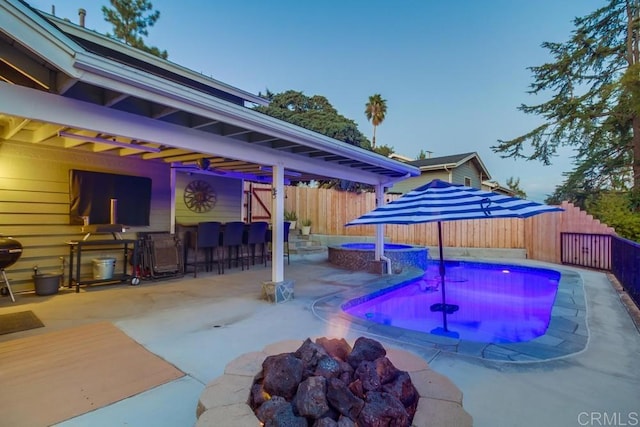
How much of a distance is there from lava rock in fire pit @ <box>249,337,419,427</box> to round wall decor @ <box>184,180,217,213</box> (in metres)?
6.68

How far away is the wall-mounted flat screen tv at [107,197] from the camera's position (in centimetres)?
583

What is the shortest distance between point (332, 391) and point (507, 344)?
2.55m

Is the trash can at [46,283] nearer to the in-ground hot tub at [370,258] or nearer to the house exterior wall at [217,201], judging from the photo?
the house exterior wall at [217,201]

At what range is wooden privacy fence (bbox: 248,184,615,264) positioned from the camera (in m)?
9.40

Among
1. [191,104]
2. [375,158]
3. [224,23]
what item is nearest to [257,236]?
[375,158]

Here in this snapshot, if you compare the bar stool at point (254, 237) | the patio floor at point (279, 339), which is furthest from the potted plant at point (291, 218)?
the patio floor at point (279, 339)

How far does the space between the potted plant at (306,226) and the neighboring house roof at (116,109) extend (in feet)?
21.6

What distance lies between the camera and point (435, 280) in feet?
25.1

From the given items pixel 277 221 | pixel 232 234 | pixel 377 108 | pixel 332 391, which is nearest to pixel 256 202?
pixel 232 234

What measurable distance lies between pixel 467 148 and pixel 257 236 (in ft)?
48.4

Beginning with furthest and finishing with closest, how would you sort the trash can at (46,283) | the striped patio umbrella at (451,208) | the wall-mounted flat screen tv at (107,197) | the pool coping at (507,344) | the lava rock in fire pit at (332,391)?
1. the wall-mounted flat screen tv at (107,197)
2. the trash can at (46,283)
3. the striped patio umbrella at (451,208)
4. the pool coping at (507,344)
5. the lava rock in fire pit at (332,391)

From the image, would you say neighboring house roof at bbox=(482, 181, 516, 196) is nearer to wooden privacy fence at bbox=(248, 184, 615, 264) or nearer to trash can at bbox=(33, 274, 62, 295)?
wooden privacy fence at bbox=(248, 184, 615, 264)

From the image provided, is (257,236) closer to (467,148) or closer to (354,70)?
(354,70)

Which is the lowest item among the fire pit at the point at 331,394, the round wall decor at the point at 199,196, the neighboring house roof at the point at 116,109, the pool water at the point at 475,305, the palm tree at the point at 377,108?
the pool water at the point at 475,305
